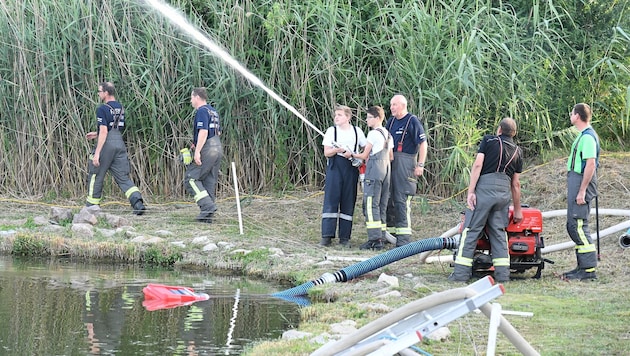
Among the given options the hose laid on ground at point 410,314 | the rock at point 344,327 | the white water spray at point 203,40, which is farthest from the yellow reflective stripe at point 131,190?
the hose laid on ground at point 410,314

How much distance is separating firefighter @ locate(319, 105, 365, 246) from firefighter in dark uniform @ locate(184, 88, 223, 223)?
1939 millimetres

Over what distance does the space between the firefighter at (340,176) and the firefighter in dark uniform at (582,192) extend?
267cm

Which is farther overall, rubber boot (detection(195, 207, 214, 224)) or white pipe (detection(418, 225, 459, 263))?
rubber boot (detection(195, 207, 214, 224))

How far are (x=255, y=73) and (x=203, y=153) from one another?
1.68m

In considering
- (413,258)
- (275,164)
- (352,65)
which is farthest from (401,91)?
(413,258)

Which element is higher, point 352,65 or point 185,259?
point 352,65

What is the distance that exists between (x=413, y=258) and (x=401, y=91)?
333 cm

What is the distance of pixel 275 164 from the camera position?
44.9ft

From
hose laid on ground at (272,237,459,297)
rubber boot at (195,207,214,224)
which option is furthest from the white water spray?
hose laid on ground at (272,237,459,297)

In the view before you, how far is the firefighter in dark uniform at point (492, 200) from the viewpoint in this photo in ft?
28.3

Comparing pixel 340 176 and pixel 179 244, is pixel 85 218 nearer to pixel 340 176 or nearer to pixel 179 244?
pixel 179 244

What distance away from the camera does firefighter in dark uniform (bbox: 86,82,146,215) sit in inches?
498

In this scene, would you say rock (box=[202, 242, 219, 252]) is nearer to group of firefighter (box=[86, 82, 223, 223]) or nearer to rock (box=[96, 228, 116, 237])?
rock (box=[96, 228, 116, 237])

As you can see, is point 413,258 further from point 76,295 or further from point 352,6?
point 352,6
